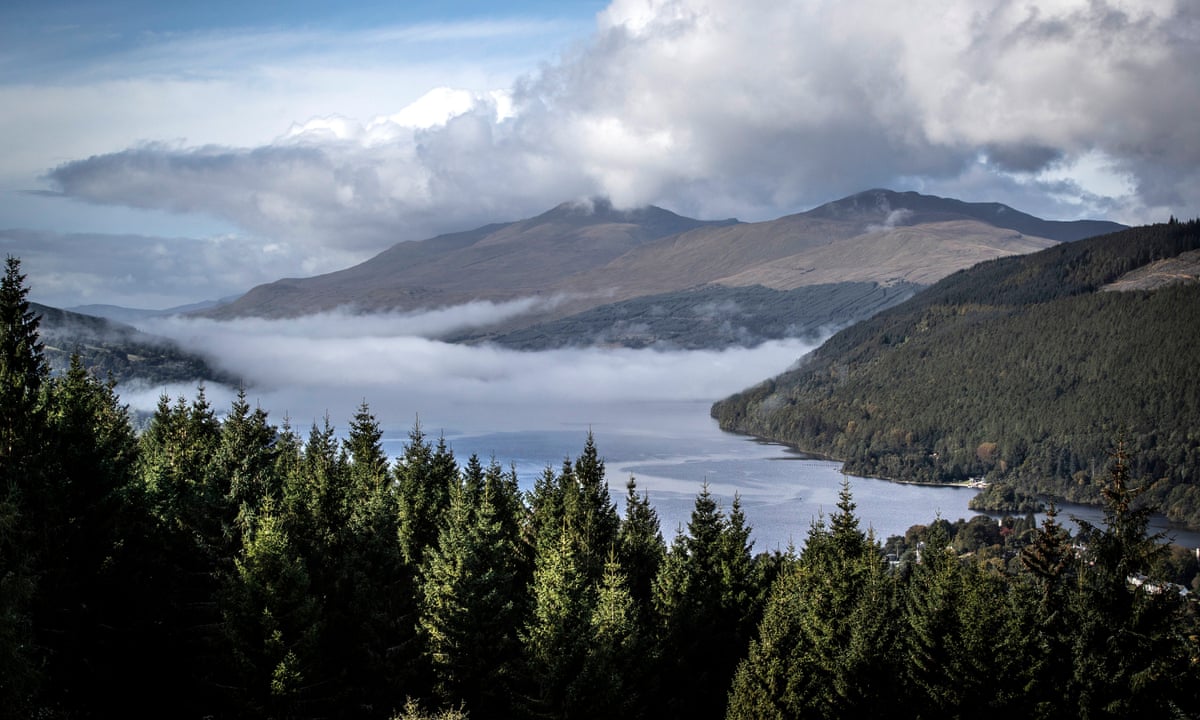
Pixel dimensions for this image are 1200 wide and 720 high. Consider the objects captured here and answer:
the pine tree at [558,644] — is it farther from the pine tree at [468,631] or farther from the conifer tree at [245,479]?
the conifer tree at [245,479]

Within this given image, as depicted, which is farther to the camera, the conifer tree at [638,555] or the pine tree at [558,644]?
the conifer tree at [638,555]

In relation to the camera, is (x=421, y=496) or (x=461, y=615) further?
(x=421, y=496)

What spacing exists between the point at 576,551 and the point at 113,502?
772 inches

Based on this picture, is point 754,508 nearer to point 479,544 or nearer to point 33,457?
point 479,544

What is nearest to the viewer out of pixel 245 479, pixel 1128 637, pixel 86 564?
pixel 86 564

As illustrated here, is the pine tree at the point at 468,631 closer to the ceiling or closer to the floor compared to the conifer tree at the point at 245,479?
closer to the floor

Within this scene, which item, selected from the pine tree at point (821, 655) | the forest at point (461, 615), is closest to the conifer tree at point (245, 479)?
the forest at point (461, 615)

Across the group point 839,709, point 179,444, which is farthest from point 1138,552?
point 179,444

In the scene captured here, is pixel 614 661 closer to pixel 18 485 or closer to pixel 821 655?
pixel 821 655

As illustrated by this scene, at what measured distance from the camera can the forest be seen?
1192 inches

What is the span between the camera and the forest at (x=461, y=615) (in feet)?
99.3

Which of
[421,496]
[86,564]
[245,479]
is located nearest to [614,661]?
[245,479]

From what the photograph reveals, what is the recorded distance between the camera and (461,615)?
3566 cm

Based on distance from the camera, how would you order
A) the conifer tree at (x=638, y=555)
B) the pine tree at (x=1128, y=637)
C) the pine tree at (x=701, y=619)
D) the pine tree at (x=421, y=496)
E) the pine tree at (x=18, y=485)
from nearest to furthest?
the pine tree at (x=18, y=485)
the pine tree at (x=1128, y=637)
the pine tree at (x=701, y=619)
the pine tree at (x=421, y=496)
the conifer tree at (x=638, y=555)
